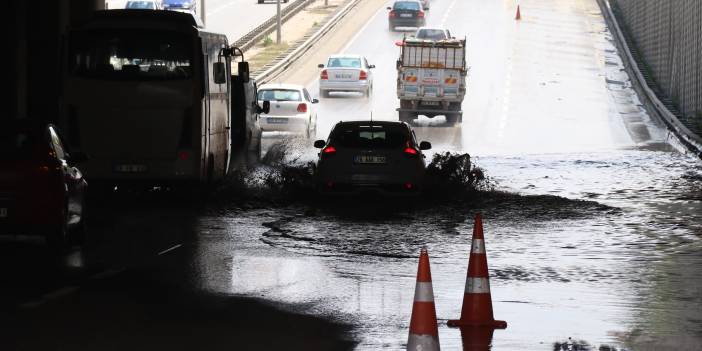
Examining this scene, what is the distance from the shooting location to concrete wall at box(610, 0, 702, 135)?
46156 mm

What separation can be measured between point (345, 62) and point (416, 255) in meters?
40.7

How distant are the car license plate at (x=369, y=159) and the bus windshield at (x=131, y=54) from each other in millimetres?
2803

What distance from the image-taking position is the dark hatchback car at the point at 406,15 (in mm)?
78812

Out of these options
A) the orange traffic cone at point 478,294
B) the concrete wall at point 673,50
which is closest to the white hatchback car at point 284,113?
the concrete wall at point 673,50

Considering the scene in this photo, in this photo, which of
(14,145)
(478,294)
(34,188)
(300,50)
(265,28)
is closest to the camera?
(478,294)

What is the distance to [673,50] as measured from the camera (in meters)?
54.0

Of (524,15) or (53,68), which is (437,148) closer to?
(53,68)

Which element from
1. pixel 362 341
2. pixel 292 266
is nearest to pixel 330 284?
pixel 292 266

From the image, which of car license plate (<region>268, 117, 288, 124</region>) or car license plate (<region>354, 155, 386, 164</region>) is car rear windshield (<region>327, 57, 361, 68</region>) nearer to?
car license plate (<region>268, 117, 288, 124</region>)

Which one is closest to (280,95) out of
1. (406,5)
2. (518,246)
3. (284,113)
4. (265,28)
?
(284,113)

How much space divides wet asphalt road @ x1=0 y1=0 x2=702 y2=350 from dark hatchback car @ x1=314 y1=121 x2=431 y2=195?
0.32 metres

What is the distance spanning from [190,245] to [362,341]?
7318mm

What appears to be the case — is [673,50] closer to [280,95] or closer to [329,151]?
[280,95]

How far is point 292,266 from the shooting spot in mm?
16453
